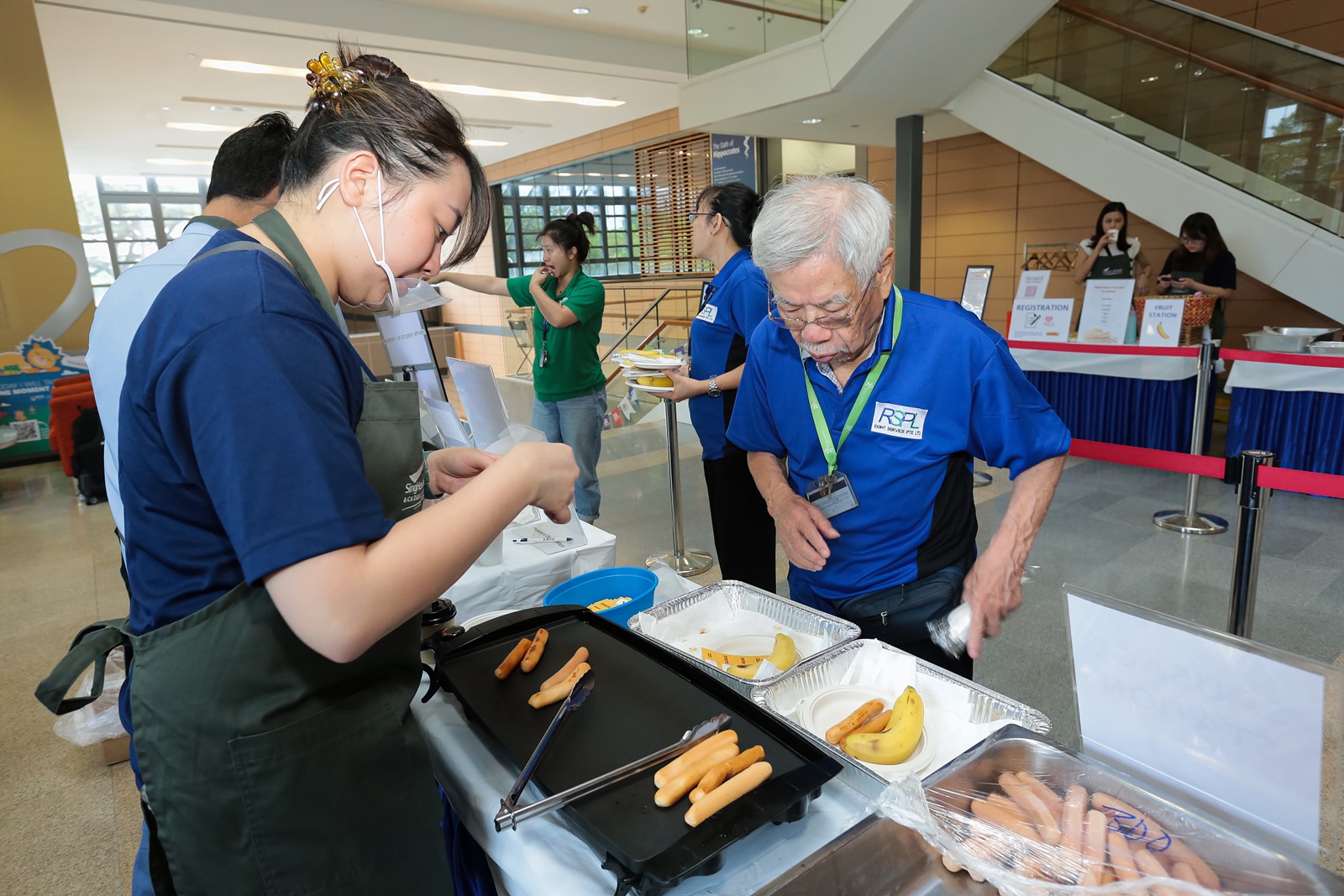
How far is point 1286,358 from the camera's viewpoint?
4.25 metres

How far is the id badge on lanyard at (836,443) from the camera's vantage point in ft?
4.89

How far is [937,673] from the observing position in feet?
3.88

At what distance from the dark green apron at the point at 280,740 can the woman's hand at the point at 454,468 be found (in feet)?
1.05

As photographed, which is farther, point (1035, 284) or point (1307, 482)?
point (1035, 284)

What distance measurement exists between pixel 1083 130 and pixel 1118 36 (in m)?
1.09

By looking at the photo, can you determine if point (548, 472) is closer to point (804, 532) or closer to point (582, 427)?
point (804, 532)

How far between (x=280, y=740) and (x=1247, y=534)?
2097mm

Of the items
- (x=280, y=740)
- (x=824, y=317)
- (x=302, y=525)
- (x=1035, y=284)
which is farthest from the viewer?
(x=1035, y=284)

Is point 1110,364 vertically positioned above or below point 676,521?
above

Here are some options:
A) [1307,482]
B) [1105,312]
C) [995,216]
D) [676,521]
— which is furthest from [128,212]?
[1307,482]

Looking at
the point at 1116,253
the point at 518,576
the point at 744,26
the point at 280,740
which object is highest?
the point at 744,26

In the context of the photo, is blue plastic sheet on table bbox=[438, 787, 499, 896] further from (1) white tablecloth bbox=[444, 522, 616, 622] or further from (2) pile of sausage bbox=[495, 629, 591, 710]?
(1) white tablecloth bbox=[444, 522, 616, 622]

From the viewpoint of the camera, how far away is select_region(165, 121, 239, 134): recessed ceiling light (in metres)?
10.7

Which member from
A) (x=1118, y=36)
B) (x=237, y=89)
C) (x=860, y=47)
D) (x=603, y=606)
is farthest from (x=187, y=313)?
(x=237, y=89)
